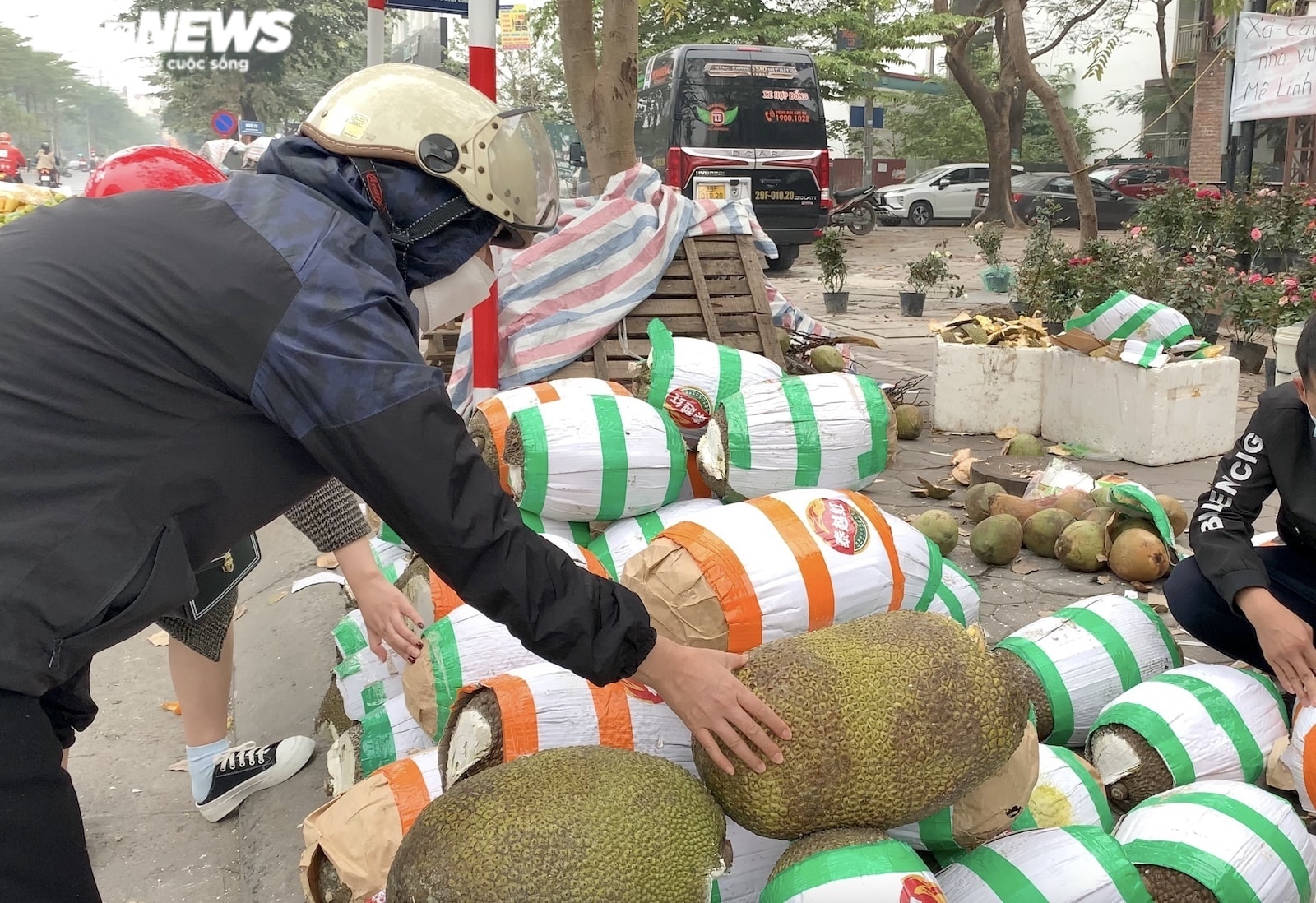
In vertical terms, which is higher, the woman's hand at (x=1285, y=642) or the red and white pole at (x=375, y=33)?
the red and white pole at (x=375, y=33)

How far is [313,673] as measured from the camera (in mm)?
3320

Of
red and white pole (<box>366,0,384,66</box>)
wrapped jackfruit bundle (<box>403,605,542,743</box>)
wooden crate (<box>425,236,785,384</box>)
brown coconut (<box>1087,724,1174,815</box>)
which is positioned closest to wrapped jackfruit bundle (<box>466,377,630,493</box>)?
wrapped jackfruit bundle (<box>403,605,542,743</box>)

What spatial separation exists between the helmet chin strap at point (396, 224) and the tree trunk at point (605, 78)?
526 centimetres

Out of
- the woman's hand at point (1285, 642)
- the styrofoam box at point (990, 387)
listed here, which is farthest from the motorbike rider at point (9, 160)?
the woman's hand at point (1285, 642)

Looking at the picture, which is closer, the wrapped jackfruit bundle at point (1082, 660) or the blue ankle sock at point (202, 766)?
the wrapped jackfruit bundle at point (1082, 660)

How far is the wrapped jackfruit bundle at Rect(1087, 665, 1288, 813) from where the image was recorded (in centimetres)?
213

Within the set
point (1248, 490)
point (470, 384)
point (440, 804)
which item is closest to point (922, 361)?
point (470, 384)

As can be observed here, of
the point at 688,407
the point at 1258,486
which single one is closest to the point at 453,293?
the point at 688,407

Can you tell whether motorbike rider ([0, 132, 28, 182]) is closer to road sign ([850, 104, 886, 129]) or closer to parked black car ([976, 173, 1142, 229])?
parked black car ([976, 173, 1142, 229])

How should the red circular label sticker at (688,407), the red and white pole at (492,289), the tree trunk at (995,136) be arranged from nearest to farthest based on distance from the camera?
the red circular label sticker at (688,407) < the red and white pole at (492,289) < the tree trunk at (995,136)

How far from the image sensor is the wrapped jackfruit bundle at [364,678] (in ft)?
8.03

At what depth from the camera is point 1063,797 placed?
199 centimetres

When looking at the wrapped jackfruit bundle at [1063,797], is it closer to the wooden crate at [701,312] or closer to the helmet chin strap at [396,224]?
the helmet chin strap at [396,224]

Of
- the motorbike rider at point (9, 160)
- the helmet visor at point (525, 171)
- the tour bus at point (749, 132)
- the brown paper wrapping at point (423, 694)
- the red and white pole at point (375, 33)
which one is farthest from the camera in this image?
the motorbike rider at point (9, 160)
